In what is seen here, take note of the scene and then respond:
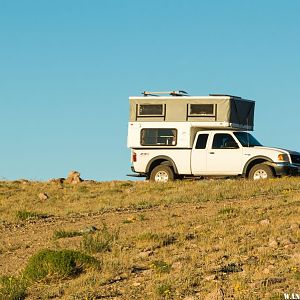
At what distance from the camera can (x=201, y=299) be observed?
11.5 meters

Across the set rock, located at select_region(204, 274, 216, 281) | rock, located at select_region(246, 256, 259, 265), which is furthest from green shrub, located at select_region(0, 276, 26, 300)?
rock, located at select_region(246, 256, 259, 265)

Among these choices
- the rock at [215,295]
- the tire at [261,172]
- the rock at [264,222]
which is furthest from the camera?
the tire at [261,172]

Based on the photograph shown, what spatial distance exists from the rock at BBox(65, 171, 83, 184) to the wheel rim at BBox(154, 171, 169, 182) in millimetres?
3395

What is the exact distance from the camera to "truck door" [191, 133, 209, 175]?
2823 centimetres

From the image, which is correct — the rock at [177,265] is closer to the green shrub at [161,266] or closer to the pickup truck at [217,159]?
the green shrub at [161,266]

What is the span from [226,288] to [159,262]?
8.03 feet

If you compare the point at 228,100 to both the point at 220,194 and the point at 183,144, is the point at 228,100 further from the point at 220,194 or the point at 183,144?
the point at 220,194

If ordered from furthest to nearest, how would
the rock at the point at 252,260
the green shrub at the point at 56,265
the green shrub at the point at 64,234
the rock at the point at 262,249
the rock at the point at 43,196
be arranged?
the rock at the point at 43,196, the green shrub at the point at 64,234, the rock at the point at 262,249, the green shrub at the point at 56,265, the rock at the point at 252,260

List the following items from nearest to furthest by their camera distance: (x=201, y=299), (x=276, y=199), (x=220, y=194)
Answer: (x=201, y=299), (x=276, y=199), (x=220, y=194)

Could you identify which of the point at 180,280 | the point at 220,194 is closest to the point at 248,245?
the point at 180,280

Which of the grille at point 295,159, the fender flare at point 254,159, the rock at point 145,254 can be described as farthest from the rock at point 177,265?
the grille at point 295,159

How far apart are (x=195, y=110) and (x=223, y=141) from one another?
4.82 ft

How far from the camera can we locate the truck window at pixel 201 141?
28250mm

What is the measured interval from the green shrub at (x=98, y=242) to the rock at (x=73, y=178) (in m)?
14.2
